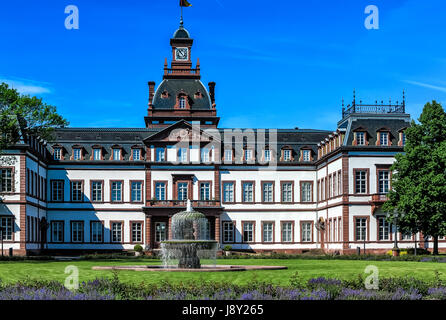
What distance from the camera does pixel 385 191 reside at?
58.7m

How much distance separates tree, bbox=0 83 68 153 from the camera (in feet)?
147

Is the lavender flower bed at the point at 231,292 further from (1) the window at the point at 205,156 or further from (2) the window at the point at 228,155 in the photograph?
(2) the window at the point at 228,155

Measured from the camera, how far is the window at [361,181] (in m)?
58.5

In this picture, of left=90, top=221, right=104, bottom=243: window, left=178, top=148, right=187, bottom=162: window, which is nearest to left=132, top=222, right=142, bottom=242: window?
left=90, top=221, right=104, bottom=243: window

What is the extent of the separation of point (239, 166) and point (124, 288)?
49.6 meters

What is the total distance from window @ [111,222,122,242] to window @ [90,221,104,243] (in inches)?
39.5

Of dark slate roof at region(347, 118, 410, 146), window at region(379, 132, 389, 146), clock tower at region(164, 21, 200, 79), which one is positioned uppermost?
clock tower at region(164, 21, 200, 79)

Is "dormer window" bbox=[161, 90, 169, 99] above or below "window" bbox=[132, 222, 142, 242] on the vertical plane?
above

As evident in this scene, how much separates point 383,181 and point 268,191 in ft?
44.9

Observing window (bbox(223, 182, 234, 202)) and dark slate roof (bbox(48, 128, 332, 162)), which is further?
window (bbox(223, 182, 234, 202))

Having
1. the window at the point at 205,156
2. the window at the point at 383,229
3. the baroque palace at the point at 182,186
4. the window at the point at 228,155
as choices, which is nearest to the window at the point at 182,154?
the baroque palace at the point at 182,186

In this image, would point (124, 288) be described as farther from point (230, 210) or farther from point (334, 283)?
point (230, 210)

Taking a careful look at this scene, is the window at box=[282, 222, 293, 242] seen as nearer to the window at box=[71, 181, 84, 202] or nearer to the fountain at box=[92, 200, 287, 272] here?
the window at box=[71, 181, 84, 202]
